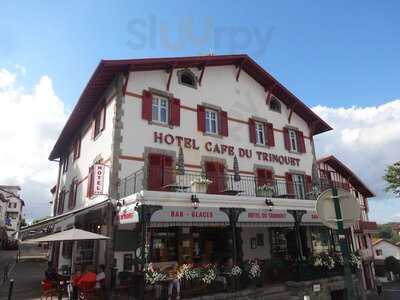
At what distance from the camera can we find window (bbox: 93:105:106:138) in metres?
15.2

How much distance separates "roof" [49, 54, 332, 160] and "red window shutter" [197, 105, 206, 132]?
2.23 m

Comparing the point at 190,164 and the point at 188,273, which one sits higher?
the point at 190,164

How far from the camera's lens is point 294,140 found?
1984 centimetres

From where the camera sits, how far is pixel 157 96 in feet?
49.6

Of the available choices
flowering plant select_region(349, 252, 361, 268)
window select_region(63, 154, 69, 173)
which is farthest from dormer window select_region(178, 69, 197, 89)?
window select_region(63, 154, 69, 173)

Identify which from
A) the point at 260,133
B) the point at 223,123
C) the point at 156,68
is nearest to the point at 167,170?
the point at 223,123

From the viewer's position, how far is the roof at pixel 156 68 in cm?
1422

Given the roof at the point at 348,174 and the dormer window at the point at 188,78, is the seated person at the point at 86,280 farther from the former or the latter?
the roof at the point at 348,174

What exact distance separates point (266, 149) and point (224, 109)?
319 centimetres

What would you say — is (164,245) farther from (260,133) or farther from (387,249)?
(387,249)

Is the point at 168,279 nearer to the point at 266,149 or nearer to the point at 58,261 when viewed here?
the point at 266,149

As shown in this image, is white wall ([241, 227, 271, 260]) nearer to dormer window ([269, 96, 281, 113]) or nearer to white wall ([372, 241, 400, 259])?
dormer window ([269, 96, 281, 113])

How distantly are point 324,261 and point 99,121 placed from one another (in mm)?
11840

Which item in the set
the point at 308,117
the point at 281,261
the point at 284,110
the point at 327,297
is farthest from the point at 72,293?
the point at 308,117
